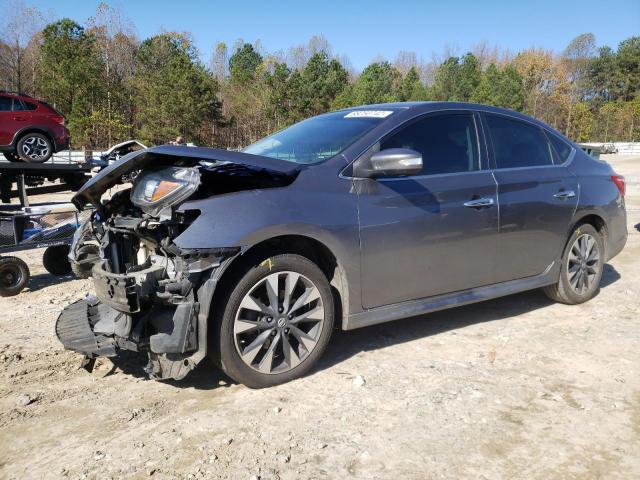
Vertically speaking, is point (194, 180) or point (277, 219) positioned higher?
point (194, 180)

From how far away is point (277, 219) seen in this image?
3330 millimetres

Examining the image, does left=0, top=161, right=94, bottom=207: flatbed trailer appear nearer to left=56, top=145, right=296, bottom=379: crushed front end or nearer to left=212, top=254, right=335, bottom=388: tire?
left=56, top=145, right=296, bottom=379: crushed front end

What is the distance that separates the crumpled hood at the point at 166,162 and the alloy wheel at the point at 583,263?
2.99 meters

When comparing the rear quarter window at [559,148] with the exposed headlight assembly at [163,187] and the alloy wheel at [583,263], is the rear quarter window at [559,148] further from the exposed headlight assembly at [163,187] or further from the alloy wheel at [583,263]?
the exposed headlight assembly at [163,187]

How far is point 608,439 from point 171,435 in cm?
229

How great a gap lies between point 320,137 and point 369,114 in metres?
0.43

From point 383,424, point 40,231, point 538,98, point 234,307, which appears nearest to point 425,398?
point 383,424

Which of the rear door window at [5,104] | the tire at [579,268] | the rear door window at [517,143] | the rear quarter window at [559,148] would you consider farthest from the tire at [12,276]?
the rear door window at [5,104]

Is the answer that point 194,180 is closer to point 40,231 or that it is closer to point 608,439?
point 608,439

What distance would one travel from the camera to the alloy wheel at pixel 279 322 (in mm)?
3336

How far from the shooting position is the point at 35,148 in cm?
1148

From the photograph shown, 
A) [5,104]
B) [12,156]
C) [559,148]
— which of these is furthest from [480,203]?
[12,156]

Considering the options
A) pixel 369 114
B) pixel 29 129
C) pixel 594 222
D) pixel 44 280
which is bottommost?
pixel 44 280

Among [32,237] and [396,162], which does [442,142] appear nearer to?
[396,162]
